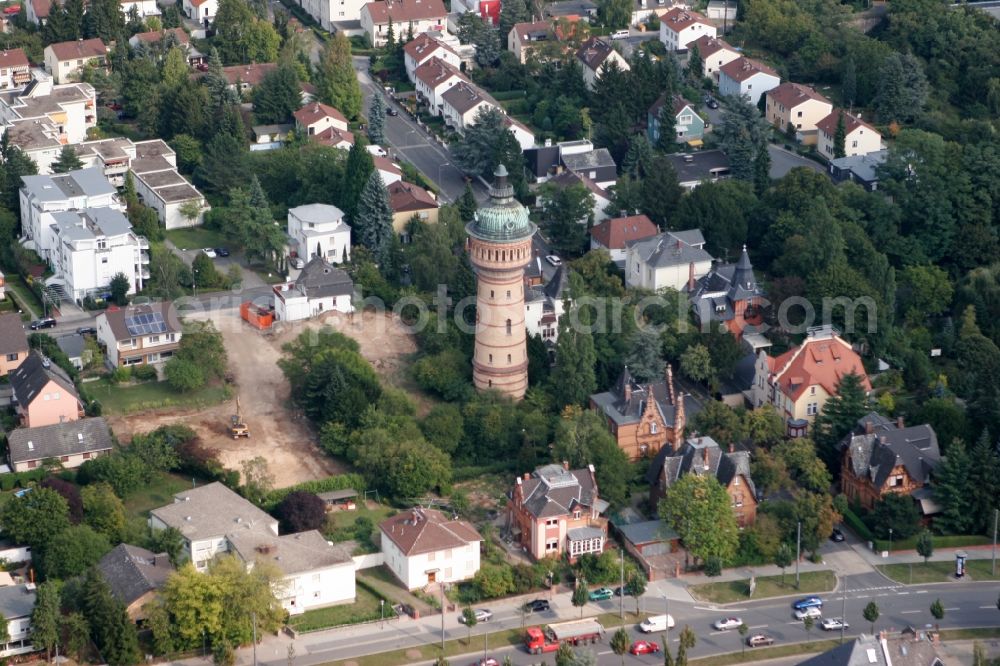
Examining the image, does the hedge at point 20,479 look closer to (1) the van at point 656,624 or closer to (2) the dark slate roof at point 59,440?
(2) the dark slate roof at point 59,440

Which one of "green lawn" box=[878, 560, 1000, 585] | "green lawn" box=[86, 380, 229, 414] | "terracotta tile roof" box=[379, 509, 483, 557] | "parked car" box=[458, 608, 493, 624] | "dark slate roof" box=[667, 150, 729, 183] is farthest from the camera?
"dark slate roof" box=[667, 150, 729, 183]

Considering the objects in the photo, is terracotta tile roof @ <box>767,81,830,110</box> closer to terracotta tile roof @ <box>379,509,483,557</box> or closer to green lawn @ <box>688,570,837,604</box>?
green lawn @ <box>688,570,837,604</box>

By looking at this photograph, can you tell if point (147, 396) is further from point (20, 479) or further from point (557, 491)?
point (557, 491)

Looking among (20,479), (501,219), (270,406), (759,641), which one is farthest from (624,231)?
(20,479)

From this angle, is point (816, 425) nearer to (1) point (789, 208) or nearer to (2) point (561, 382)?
(2) point (561, 382)

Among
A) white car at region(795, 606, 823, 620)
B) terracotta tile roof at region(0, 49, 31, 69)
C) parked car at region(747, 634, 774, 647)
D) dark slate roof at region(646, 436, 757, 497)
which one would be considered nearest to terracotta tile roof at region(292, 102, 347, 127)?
terracotta tile roof at region(0, 49, 31, 69)

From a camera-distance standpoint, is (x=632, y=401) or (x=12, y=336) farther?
(x=12, y=336)
